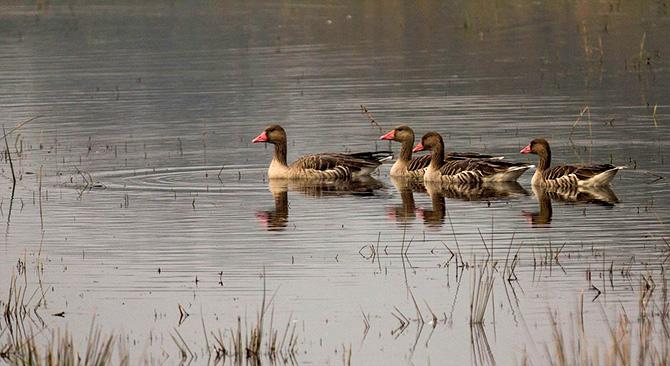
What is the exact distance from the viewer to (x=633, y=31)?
46.2m

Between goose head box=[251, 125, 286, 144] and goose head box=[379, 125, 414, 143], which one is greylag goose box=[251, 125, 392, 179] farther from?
goose head box=[379, 125, 414, 143]

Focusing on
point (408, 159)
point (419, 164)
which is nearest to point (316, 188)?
point (419, 164)

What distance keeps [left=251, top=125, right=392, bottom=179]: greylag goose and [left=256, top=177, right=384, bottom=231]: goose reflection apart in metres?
0.09

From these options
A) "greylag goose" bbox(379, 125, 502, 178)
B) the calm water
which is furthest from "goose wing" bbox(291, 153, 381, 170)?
"greylag goose" bbox(379, 125, 502, 178)

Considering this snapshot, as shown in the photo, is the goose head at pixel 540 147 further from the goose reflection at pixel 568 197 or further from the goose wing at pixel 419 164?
the goose wing at pixel 419 164

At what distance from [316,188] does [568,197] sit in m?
3.91

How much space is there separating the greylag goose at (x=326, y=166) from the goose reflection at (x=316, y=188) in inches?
3.6

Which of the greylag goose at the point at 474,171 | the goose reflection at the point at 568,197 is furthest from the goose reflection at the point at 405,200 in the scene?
the goose reflection at the point at 568,197

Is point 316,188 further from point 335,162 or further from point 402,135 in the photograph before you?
point 402,135

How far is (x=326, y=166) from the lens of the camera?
872 inches

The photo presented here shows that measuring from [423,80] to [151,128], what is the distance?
9256 millimetres

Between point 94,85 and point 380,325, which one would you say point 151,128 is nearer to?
point 94,85

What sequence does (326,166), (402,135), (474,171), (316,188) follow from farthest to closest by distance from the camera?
(402,135) → (326,166) → (316,188) → (474,171)

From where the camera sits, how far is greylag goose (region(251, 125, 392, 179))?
2212 centimetres
